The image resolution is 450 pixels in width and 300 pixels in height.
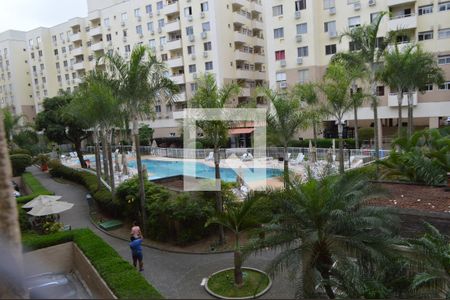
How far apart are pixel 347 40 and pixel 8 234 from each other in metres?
34.8

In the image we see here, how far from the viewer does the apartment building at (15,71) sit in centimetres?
6606

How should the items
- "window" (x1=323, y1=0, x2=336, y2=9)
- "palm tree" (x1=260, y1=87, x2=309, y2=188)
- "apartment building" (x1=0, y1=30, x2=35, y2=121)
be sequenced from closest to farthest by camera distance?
"palm tree" (x1=260, y1=87, x2=309, y2=188) < "window" (x1=323, y1=0, x2=336, y2=9) < "apartment building" (x1=0, y1=30, x2=35, y2=121)

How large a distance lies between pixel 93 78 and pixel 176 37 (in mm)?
30888

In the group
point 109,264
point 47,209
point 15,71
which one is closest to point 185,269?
point 109,264

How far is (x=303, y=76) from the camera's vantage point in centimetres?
3628

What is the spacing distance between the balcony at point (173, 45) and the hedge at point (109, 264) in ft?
114

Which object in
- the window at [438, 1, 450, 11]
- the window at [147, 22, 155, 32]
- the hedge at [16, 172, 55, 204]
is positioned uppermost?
the window at [147, 22, 155, 32]

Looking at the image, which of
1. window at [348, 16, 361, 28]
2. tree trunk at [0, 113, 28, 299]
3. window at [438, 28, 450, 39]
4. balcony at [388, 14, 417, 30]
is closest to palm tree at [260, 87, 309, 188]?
tree trunk at [0, 113, 28, 299]

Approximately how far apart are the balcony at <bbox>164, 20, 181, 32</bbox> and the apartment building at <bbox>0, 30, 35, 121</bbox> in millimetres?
37164

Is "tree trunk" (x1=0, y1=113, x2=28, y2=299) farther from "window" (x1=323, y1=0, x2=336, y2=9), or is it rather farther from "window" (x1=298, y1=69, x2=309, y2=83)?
"window" (x1=323, y1=0, x2=336, y2=9)

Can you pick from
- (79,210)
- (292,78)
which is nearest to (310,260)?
(79,210)

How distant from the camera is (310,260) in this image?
292 inches

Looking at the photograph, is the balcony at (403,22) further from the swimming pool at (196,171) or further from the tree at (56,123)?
the tree at (56,123)

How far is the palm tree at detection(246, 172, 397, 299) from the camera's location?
7.18 metres
